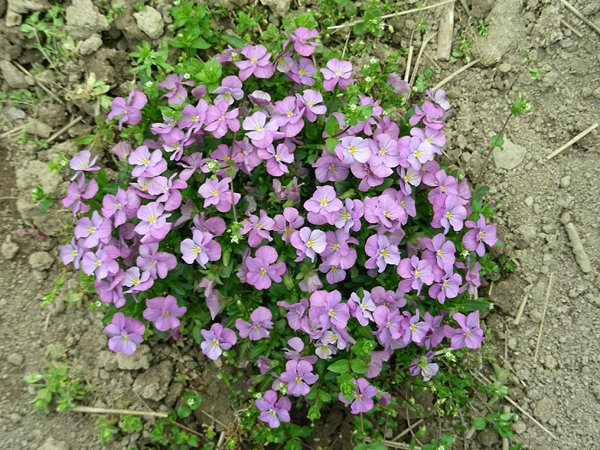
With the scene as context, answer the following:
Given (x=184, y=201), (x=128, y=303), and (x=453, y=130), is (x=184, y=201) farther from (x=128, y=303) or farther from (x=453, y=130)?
(x=453, y=130)

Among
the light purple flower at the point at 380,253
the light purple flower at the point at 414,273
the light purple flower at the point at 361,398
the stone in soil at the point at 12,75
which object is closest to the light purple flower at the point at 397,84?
the light purple flower at the point at 380,253

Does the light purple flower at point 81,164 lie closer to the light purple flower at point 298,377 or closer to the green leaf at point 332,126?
the green leaf at point 332,126

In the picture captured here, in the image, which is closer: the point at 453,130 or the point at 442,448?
the point at 442,448

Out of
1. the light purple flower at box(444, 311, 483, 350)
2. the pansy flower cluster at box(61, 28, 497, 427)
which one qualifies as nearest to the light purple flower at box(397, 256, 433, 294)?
the pansy flower cluster at box(61, 28, 497, 427)

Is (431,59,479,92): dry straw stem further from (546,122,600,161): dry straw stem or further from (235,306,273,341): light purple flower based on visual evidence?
(235,306,273,341): light purple flower

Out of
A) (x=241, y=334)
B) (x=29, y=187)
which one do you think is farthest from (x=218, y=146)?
(x=29, y=187)

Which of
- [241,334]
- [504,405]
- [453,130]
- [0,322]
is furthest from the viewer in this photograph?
[453,130]
